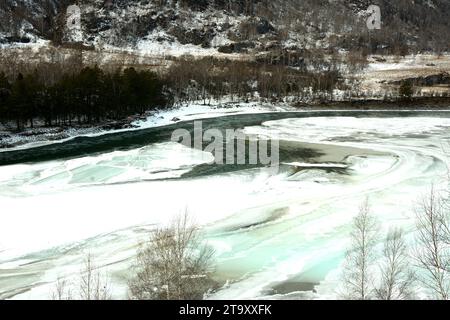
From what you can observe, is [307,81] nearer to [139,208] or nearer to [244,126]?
[244,126]

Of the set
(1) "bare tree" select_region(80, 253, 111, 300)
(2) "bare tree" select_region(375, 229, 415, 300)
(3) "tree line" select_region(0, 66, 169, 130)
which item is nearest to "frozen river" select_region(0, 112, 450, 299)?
(1) "bare tree" select_region(80, 253, 111, 300)

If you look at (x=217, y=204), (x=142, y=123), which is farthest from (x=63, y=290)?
(x=142, y=123)

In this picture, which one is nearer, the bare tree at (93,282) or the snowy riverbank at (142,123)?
the bare tree at (93,282)

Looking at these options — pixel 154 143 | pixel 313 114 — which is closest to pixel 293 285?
pixel 154 143

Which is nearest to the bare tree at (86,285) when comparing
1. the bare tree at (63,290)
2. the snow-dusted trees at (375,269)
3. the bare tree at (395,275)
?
the bare tree at (63,290)

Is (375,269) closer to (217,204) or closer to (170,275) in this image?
(170,275)

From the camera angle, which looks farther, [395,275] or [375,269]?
[375,269]

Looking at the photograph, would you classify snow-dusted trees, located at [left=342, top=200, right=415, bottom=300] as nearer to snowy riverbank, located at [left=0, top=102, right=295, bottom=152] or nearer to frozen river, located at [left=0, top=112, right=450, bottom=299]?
frozen river, located at [left=0, top=112, right=450, bottom=299]

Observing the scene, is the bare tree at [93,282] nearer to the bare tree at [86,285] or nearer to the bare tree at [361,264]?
the bare tree at [86,285]
